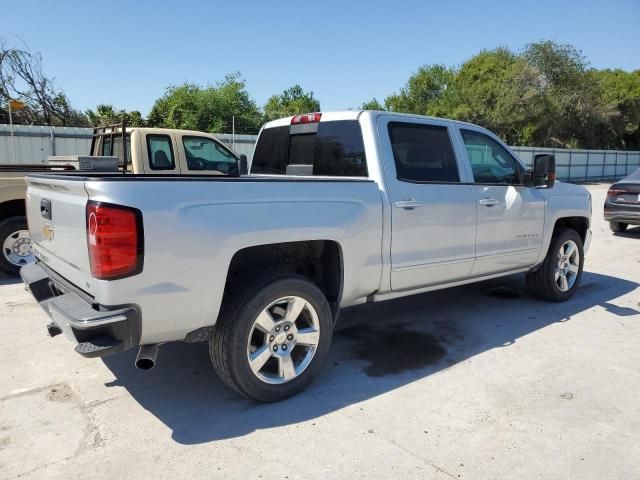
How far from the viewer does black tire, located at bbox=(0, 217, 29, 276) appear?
6.52 m

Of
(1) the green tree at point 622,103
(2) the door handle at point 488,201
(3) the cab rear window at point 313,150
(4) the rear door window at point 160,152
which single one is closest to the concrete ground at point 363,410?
(2) the door handle at point 488,201

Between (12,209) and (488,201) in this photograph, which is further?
(12,209)

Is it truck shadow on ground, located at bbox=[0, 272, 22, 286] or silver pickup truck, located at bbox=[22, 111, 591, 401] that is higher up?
silver pickup truck, located at bbox=[22, 111, 591, 401]

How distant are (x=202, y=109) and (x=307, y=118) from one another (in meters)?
24.7

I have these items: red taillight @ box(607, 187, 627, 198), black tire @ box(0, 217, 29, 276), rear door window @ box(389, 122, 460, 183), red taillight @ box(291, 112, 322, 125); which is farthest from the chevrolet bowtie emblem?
red taillight @ box(607, 187, 627, 198)

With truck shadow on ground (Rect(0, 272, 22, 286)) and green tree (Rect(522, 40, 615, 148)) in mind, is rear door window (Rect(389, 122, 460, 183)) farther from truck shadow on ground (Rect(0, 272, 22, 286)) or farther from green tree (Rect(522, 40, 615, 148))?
green tree (Rect(522, 40, 615, 148))


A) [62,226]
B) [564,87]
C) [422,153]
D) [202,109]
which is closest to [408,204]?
[422,153]

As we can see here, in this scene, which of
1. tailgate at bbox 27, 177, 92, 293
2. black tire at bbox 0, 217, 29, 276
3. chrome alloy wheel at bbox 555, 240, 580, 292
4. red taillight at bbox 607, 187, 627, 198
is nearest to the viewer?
tailgate at bbox 27, 177, 92, 293

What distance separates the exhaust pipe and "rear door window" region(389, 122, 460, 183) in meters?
2.23

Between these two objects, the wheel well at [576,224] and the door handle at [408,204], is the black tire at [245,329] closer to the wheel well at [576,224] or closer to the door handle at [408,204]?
the door handle at [408,204]

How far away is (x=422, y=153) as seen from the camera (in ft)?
14.4

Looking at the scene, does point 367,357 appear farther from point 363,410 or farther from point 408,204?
point 408,204

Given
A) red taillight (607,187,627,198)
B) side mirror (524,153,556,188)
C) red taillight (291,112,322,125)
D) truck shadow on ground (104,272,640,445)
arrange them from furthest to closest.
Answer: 1. red taillight (607,187,627,198)
2. side mirror (524,153,556,188)
3. red taillight (291,112,322,125)
4. truck shadow on ground (104,272,640,445)

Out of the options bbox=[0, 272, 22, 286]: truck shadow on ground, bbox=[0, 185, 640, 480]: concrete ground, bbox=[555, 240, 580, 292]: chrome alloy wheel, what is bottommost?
bbox=[0, 185, 640, 480]: concrete ground
